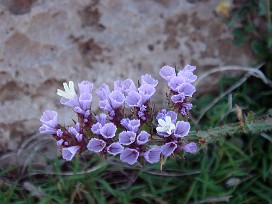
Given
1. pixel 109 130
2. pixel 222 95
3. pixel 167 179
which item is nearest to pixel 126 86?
pixel 109 130

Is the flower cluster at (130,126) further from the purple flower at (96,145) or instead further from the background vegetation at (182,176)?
the background vegetation at (182,176)

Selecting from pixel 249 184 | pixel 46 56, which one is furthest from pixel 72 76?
pixel 249 184

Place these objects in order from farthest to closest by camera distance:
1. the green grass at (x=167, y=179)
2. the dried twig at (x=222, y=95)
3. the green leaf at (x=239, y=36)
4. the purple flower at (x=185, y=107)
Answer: the green leaf at (x=239, y=36) → the dried twig at (x=222, y=95) → the green grass at (x=167, y=179) → the purple flower at (x=185, y=107)

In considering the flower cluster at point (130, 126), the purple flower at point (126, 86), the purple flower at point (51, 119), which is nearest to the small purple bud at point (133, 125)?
the flower cluster at point (130, 126)

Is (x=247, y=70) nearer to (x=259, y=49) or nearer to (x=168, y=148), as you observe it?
(x=259, y=49)

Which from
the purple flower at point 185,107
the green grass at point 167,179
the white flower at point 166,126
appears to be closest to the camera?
the white flower at point 166,126

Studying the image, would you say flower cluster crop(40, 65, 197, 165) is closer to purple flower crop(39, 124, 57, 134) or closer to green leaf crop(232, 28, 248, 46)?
purple flower crop(39, 124, 57, 134)

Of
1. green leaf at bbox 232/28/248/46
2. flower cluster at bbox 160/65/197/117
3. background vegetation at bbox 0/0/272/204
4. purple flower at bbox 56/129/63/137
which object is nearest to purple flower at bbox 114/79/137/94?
flower cluster at bbox 160/65/197/117

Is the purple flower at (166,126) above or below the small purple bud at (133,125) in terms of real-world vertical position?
above
